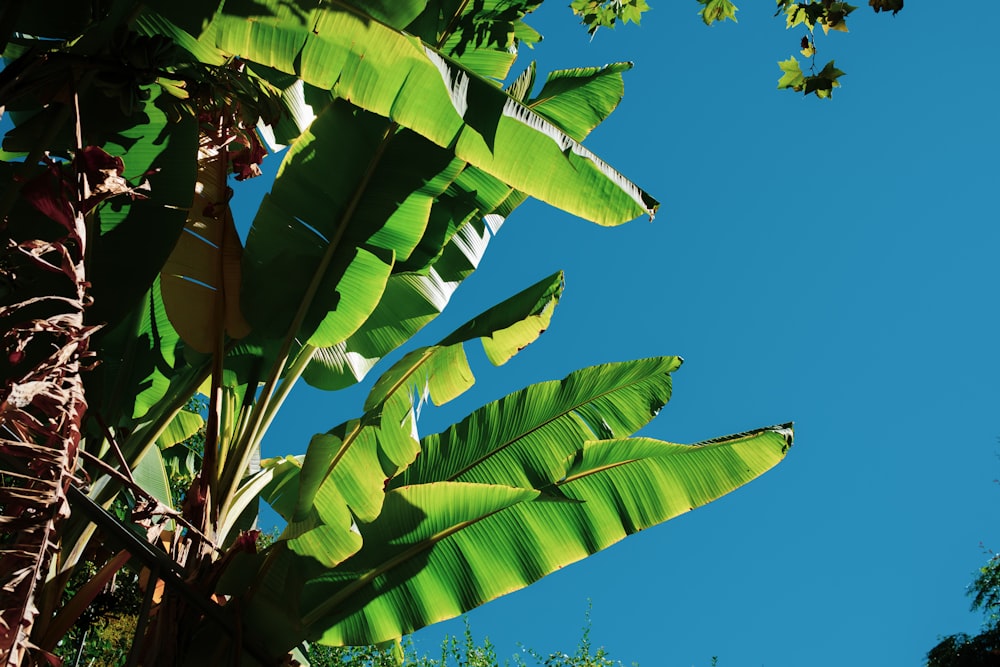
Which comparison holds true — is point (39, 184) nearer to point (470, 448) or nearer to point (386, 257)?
point (386, 257)

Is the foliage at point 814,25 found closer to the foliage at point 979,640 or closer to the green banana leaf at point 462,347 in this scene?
the green banana leaf at point 462,347

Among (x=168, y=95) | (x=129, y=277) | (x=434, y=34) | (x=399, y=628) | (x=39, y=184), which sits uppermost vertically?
(x=434, y=34)

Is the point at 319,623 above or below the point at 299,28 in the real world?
below

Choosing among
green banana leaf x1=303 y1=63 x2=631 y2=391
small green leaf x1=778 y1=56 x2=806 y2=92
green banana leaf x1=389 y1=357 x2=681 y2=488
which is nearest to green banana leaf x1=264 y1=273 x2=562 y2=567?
green banana leaf x1=389 y1=357 x2=681 y2=488

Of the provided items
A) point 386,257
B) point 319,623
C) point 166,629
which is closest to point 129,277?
point 386,257

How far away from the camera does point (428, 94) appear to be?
2.14 m

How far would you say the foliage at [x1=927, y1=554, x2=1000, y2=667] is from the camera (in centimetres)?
1270

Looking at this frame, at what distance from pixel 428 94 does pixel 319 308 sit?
3.53 ft

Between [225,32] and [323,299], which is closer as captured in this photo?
[225,32]

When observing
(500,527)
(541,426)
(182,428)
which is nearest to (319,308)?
(541,426)

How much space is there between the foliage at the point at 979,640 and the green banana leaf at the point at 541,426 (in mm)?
12793

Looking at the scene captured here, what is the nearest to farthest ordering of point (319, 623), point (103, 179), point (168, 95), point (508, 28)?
point (103, 179)
point (168, 95)
point (319, 623)
point (508, 28)

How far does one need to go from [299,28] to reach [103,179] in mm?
680

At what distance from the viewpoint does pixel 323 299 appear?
2.94 metres
